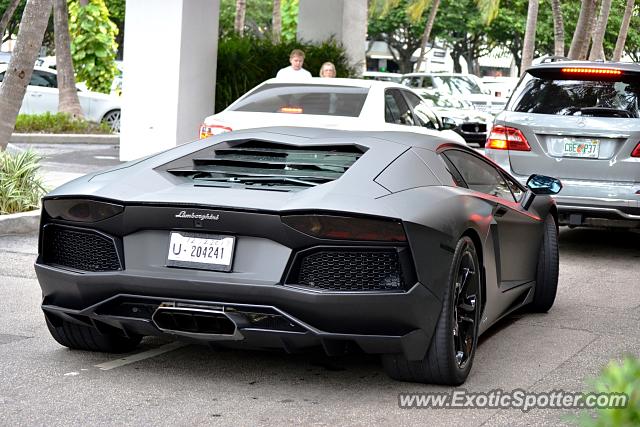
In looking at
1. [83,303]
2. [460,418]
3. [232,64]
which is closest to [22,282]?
[83,303]

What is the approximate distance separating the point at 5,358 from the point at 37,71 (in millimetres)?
22792

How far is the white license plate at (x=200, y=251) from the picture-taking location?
212 inches

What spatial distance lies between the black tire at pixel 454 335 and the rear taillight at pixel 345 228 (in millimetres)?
494

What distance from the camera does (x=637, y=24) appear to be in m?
66.8

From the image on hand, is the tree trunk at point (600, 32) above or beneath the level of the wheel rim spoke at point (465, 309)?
above

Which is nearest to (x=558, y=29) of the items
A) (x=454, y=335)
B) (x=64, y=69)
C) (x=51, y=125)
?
(x=64, y=69)

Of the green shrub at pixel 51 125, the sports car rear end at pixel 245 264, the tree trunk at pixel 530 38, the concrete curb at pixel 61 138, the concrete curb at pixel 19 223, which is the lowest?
the concrete curb at pixel 61 138

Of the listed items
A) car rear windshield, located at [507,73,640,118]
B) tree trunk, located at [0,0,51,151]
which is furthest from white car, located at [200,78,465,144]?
tree trunk, located at [0,0,51,151]

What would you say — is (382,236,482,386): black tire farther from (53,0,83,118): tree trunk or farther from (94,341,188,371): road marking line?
(53,0,83,118): tree trunk

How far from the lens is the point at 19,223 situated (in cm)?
1095

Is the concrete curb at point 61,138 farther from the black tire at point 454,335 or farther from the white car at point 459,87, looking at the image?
the black tire at point 454,335

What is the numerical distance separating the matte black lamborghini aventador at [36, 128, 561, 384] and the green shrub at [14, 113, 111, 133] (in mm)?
17307

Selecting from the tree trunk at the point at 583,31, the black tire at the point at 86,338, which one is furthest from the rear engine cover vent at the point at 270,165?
the tree trunk at the point at 583,31

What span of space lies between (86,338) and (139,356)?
32 centimetres
